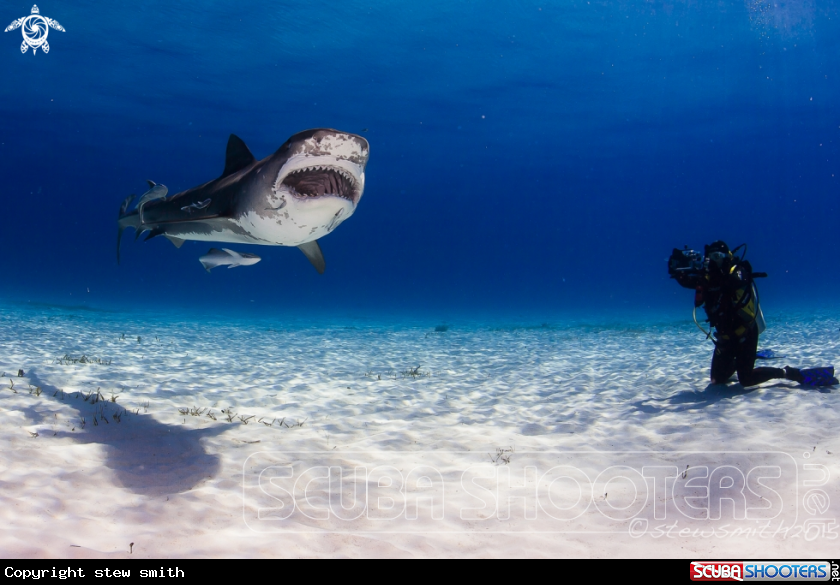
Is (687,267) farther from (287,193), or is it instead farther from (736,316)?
(287,193)

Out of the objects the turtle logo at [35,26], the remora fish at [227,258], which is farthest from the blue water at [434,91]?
the remora fish at [227,258]

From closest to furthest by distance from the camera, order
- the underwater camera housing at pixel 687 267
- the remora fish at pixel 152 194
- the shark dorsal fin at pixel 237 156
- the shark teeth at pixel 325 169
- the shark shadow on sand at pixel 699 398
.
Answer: the shark teeth at pixel 325 169, the shark dorsal fin at pixel 237 156, the remora fish at pixel 152 194, the shark shadow on sand at pixel 699 398, the underwater camera housing at pixel 687 267

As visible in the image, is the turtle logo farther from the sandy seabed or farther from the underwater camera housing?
the underwater camera housing

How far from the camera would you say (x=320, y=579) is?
2273 millimetres

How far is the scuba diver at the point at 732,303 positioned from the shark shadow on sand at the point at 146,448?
19.0 feet

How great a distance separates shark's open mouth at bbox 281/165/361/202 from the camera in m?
3.57

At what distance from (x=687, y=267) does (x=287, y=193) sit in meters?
5.13

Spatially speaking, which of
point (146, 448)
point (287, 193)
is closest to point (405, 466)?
point (146, 448)

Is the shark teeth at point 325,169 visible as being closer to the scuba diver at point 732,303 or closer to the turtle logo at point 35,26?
the scuba diver at point 732,303

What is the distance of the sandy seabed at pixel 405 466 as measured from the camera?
8.59 ft

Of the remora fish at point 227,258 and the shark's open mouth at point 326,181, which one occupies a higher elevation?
the shark's open mouth at point 326,181

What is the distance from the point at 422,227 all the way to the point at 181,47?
10184 centimetres

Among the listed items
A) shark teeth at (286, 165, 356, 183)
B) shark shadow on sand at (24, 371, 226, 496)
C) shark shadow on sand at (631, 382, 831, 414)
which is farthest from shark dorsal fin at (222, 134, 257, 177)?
shark shadow on sand at (631, 382, 831, 414)

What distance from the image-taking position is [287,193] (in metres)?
3.58
